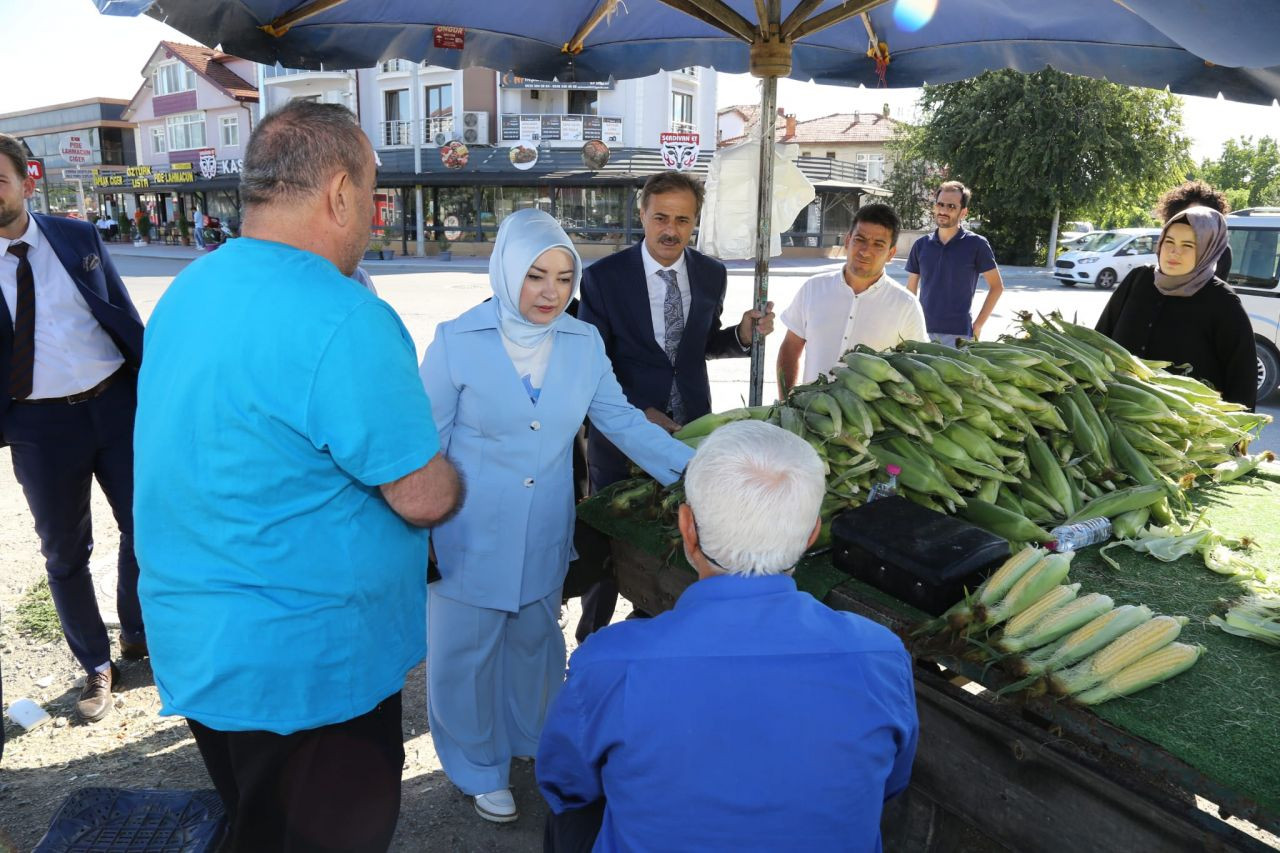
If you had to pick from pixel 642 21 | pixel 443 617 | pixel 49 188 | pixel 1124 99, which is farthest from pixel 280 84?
pixel 443 617

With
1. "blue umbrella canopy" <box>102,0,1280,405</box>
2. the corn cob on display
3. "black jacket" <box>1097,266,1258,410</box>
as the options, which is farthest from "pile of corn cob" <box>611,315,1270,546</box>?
"blue umbrella canopy" <box>102,0,1280,405</box>

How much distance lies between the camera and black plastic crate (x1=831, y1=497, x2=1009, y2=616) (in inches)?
80.4

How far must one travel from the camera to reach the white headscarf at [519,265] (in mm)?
2555

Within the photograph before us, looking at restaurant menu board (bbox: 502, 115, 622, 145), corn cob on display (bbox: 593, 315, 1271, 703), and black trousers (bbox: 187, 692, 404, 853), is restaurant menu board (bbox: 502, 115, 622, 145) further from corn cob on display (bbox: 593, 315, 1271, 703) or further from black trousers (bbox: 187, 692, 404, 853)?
black trousers (bbox: 187, 692, 404, 853)

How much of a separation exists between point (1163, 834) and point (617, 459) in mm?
2585

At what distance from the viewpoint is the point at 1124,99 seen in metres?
28.9

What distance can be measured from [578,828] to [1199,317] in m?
3.92

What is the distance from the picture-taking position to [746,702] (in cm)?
128

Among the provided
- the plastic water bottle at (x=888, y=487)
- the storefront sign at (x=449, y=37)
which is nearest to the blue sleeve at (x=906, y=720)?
the plastic water bottle at (x=888, y=487)

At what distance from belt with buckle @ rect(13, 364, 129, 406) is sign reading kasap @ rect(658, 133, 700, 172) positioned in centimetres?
1983

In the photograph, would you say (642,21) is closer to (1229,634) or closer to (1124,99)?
(1229,634)


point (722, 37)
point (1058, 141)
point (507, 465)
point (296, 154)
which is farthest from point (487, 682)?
point (1058, 141)

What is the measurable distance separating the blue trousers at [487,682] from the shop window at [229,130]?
46780 millimetres

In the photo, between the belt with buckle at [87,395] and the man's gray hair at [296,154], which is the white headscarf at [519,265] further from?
the belt with buckle at [87,395]
